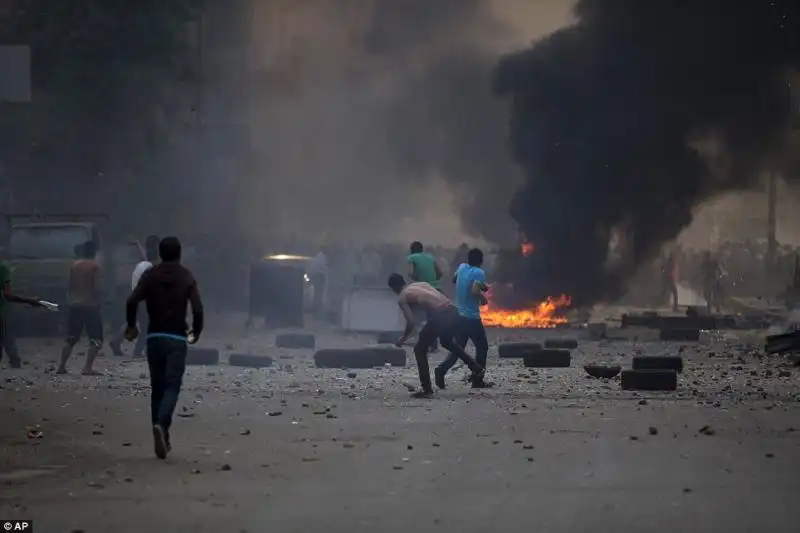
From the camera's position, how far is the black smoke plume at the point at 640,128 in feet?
112

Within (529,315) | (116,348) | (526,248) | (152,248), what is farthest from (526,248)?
(152,248)

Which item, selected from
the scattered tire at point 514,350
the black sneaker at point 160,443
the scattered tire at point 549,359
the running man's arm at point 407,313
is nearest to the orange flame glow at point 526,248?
the scattered tire at point 514,350

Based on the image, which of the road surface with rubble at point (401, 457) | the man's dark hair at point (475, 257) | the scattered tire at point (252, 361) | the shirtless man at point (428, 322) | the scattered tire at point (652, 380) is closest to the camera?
the road surface with rubble at point (401, 457)

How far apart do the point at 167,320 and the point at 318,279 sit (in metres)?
23.4

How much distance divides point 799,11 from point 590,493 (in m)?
27.8

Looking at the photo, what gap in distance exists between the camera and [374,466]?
9.65 meters

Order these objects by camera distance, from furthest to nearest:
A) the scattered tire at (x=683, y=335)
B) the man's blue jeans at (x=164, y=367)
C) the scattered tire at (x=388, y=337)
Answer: the scattered tire at (x=683, y=335), the scattered tire at (x=388, y=337), the man's blue jeans at (x=164, y=367)

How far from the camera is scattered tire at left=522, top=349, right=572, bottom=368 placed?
1853cm

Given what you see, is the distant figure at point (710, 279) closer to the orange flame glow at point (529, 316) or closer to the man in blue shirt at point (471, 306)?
the orange flame glow at point (529, 316)

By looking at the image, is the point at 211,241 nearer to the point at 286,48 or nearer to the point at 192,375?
the point at 286,48

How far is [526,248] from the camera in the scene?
34125mm

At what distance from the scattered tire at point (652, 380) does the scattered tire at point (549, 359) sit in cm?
308

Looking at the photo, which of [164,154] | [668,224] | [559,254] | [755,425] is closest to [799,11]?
[668,224]

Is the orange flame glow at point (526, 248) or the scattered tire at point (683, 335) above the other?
the orange flame glow at point (526, 248)
